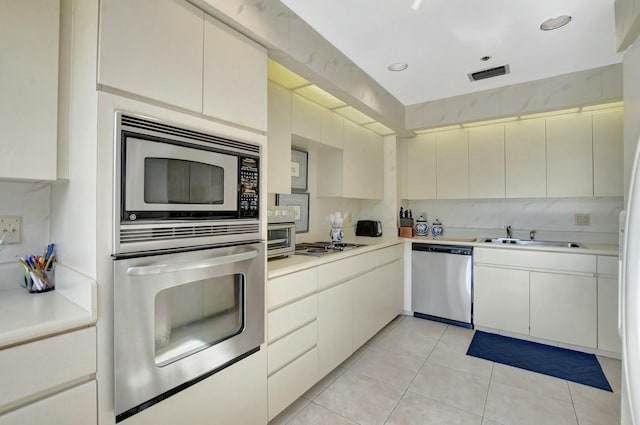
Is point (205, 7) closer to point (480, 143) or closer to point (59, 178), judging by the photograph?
point (59, 178)

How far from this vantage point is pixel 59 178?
3.92 ft

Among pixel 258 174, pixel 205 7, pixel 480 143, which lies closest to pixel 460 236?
pixel 480 143

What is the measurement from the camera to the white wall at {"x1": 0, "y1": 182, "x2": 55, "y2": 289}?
1.28m

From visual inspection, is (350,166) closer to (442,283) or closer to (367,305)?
(367,305)

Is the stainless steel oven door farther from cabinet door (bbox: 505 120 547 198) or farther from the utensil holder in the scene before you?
cabinet door (bbox: 505 120 547 198)

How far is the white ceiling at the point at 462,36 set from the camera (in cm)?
180

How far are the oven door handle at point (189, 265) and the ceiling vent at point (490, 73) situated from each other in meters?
2.51

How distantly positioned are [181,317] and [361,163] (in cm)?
253

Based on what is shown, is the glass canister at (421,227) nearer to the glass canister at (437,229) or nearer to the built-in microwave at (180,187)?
the glass canister at (437,229)

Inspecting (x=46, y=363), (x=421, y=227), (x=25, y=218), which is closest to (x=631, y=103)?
(x=46, y=363)

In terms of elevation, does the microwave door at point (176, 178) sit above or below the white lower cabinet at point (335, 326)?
above

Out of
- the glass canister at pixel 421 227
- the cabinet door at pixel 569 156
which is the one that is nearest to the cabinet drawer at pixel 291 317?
the glass canister at pixel 421 227

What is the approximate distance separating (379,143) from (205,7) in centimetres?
276

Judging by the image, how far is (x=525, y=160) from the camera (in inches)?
127
